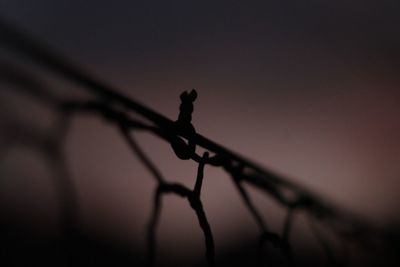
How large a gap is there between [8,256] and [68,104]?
988cm

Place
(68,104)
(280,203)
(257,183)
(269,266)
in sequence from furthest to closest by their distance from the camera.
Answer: (269,266) → (280,203) → (257,183) → (68,104)

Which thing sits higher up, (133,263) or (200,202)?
(133,263)

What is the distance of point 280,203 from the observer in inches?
50.4

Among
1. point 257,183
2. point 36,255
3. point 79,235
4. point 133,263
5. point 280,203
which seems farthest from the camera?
point 133,263

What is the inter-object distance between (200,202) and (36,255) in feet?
36.0

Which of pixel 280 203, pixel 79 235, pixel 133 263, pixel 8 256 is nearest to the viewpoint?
pixel 79 235

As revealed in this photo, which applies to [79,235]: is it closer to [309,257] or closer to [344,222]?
[344,222]

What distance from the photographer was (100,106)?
758 mm

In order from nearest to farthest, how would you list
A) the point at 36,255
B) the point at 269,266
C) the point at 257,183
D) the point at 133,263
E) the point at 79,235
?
1. the point at 79,235
2. the point at 257,183
3. the point at 269,266
4. the point at 36,255
5. the point at 133,263

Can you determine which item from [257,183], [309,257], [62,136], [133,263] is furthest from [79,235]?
[133,263]

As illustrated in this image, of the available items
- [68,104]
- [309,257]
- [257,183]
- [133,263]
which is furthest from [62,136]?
[133,263]

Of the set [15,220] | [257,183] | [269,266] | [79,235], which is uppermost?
[15,220]

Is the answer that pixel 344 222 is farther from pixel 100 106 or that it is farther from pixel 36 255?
pixel 36 255

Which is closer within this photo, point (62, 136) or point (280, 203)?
point (62, 136)
